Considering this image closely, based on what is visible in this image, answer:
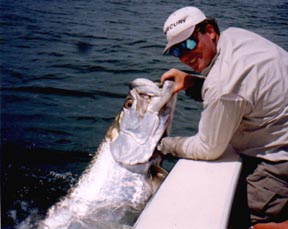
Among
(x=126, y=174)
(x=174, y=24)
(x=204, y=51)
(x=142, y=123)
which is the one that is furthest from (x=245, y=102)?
(x=126, y=174)

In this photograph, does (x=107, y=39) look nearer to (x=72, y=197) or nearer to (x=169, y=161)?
(x=169, y=161)

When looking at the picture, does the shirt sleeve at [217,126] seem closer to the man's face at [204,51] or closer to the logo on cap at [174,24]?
the man's face at [204,51]

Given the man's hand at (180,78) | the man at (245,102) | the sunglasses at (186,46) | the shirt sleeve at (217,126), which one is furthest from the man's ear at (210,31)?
the man's hand at (180,78)

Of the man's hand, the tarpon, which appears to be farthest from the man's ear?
the tarpon

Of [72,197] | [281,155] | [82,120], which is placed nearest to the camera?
[281,155]

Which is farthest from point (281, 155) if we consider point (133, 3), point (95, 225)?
point (133, 3)

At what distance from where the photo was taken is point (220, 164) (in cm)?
279

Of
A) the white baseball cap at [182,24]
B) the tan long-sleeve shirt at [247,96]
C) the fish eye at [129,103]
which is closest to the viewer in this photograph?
the tan long-sleeve shirt at [247,96]

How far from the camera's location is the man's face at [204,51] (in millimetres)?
2566

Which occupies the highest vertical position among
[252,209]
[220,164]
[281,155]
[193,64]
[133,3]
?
[193,64]

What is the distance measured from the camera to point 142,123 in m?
3.63

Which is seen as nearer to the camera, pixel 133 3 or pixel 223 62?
pixel 223 62

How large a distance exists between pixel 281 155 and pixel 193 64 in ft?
2.68

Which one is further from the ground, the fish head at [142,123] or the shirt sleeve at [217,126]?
the shirt sleeve at [217,126]
